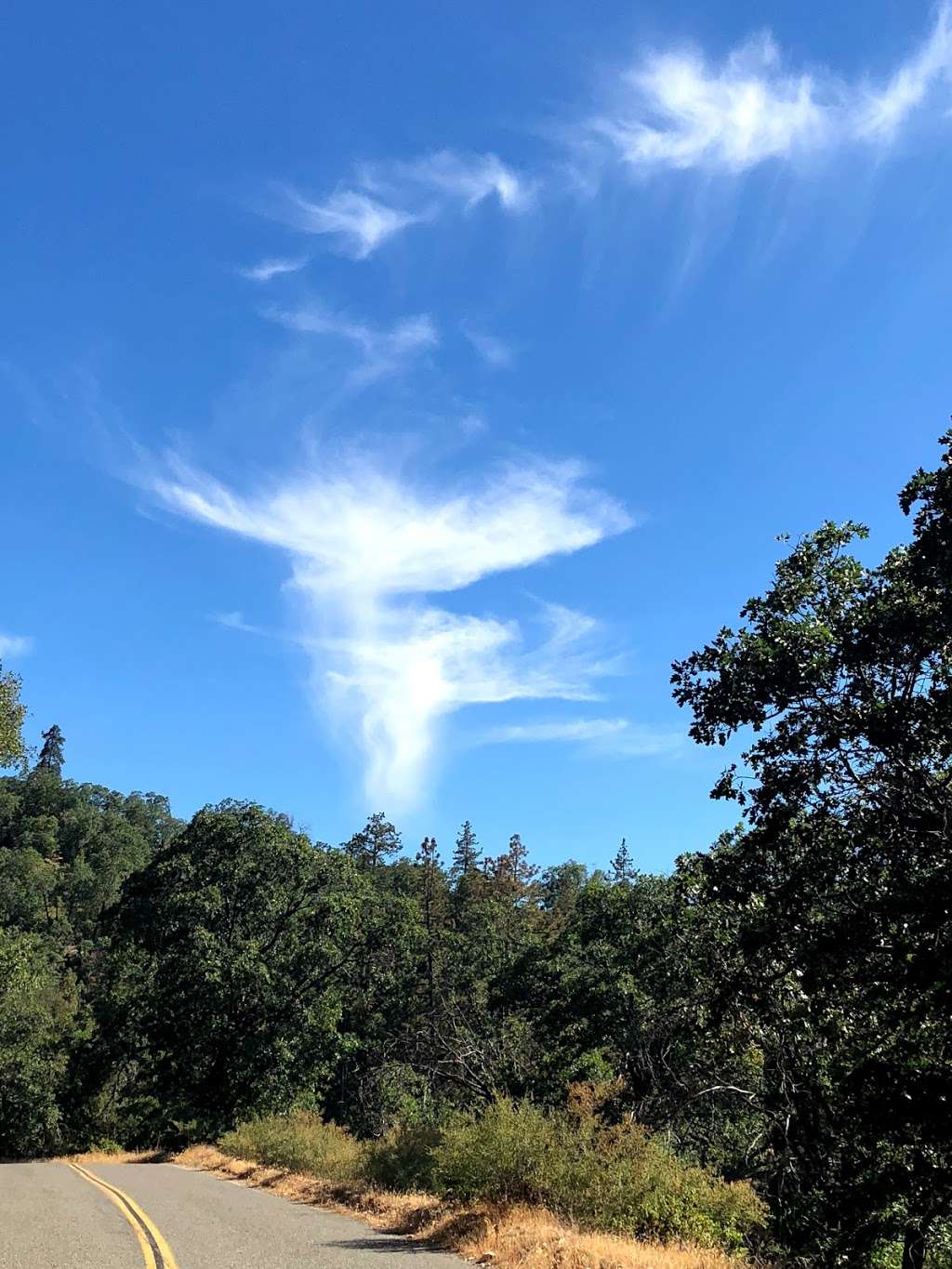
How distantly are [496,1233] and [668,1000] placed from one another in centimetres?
1295

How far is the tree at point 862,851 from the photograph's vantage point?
10.0m

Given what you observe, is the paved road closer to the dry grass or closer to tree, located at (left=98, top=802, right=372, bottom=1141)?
the dry grass

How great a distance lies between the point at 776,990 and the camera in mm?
13094

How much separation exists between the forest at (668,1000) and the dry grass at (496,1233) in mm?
635

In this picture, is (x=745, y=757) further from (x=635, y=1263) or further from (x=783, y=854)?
(x=635, y=1263)

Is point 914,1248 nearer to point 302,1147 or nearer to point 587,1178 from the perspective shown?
point 587,1178

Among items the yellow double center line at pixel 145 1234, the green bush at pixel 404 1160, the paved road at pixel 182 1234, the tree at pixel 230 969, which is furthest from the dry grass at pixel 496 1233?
the tree at pixel 230 969

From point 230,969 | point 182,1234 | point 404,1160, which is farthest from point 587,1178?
point 230,969

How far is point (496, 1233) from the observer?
12.1 meters

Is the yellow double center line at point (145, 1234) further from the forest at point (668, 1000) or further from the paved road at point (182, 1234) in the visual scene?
the forest at point (668, 1000)

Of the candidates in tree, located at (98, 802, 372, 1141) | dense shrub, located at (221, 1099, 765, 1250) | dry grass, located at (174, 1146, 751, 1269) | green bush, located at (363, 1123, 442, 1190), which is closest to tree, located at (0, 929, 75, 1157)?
tree, located at (98, 802, 372, 1141)

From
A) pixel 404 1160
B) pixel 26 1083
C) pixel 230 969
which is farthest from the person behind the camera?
pixel 26 1083

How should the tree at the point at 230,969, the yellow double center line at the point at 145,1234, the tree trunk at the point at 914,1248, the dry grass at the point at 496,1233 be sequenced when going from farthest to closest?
the tree at the point at 230,969
the tree trunk at the point at 914,1248
the yellow double center line at the point at 145,1234
the dry grass at the point at 496,1233

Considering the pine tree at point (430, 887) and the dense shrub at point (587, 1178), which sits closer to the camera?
the dense shrub at point (587, 1178)
